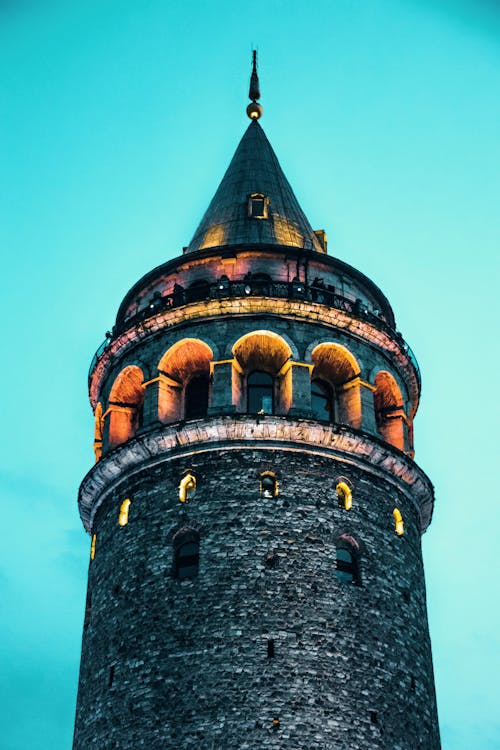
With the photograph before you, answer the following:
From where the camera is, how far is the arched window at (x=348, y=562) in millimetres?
33906

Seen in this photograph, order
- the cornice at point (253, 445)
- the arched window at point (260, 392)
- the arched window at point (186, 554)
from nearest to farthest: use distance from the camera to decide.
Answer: the arched window at point (186, 554) < the cornice at point (253, 445) < the arched window at point (260, 392)

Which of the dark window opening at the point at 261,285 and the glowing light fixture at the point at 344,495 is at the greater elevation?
the dark window opening at the point at 261,285

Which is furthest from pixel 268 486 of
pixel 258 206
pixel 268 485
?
pixel 258 206

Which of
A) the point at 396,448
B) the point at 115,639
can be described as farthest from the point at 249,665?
the point at 396,448

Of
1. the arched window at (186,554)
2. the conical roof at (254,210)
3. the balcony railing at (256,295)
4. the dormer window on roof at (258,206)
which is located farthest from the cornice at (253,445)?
the dormer window on roof at (258,206)

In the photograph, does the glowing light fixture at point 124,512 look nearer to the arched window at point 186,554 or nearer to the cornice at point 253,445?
the cornice at point 253,445

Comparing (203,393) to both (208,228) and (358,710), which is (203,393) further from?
(358,710)

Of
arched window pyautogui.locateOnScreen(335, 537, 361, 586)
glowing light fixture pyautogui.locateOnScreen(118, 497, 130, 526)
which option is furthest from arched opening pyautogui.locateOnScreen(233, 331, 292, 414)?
arched window pyautogui.locateOnScreen(335, 537, 361, 586)

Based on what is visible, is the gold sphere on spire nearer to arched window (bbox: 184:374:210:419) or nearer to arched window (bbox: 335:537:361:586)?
arched window (bbox: 184:374:210:419)

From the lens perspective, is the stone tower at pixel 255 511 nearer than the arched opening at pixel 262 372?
Yes

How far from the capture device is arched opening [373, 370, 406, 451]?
39.9m

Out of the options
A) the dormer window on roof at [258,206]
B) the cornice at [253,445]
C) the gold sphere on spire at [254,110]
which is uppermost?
the gold sphere on spire at [254,110]

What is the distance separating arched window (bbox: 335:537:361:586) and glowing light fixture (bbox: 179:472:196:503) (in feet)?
15.3

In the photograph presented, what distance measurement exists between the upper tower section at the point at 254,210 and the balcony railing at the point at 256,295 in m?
2.09
